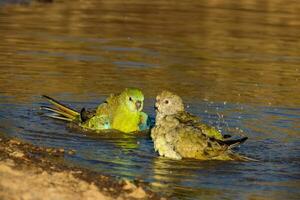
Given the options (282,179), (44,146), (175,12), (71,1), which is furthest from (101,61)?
(71,1)

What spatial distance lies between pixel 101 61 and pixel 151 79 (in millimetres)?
2318

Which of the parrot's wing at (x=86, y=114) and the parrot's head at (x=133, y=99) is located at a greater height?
the parrot's head at (x=133, y=99)

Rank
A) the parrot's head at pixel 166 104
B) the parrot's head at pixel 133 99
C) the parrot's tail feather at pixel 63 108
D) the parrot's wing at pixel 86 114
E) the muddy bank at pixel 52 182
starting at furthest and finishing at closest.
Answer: the parrot's tail feather at pixel 63 108
the parrot's wing at pixel 86 114
the parrot's head at pixel 133 99
the parrot's head at pixel 166 104
the muddy bank at pixel 52 182

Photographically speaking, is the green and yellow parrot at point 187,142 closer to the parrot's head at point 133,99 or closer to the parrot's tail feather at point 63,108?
the parrot's head at point 133,99

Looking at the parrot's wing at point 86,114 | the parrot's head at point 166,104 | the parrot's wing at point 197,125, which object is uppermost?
the parrot's head at point 166,104

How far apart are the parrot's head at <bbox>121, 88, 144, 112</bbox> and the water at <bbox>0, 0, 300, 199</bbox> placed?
55cm

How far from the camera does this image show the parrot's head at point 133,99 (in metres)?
12.7

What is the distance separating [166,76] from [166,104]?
245 inches

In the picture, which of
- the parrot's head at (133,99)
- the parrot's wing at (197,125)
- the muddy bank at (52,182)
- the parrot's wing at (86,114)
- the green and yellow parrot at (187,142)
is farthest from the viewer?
the parrot's wing at (86,114)

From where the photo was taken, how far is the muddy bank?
8.48 meters

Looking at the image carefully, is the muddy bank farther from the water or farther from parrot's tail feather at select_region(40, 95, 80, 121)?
→ parrot's tail feather at select_region(40, 95, 80, 121)

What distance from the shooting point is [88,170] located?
10.1 metres

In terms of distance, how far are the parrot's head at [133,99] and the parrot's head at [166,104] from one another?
1.32 metres

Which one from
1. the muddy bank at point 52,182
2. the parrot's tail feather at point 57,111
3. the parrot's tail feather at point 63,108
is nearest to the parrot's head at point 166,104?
the muddy bank at point 52,182
